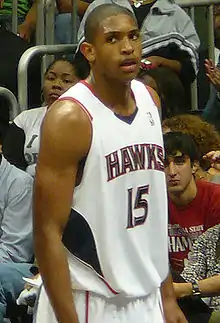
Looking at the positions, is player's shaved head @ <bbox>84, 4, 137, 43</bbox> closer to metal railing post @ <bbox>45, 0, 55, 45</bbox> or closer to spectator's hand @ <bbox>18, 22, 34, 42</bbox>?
metal railing post @ <bbox>45, 0, 55, 45</bbox>

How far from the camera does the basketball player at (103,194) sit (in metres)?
2.72

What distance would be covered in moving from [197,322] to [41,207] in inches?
54.5

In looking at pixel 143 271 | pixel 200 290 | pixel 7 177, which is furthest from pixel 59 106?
pixel 7 177

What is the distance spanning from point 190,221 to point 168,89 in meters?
1.21

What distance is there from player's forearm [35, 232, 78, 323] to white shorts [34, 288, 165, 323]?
0.35 ft

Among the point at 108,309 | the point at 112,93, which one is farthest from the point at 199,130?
the point at 108,309

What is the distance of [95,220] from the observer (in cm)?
279

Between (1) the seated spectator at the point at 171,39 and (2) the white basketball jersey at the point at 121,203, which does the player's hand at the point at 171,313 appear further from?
(1) the seated spectator at the point at 171,39

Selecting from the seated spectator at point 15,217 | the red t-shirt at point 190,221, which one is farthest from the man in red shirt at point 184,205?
the seated spectator at point 15,217

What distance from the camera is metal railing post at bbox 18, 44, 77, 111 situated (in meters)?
5.30

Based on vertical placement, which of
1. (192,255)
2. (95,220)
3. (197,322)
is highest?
(95,220)

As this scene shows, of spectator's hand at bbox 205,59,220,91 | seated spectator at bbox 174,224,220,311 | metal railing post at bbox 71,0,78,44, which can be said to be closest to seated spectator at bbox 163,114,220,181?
spectator's hand at bbox 205,59,220,91

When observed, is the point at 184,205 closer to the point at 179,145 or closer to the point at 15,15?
the point at 179,145

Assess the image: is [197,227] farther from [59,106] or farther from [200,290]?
[59,106]
